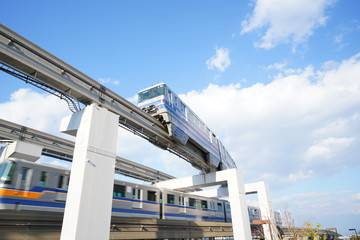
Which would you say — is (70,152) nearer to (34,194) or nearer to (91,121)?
(34,194)

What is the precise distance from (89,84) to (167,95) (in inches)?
233

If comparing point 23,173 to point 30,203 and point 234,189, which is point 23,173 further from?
point 234,189

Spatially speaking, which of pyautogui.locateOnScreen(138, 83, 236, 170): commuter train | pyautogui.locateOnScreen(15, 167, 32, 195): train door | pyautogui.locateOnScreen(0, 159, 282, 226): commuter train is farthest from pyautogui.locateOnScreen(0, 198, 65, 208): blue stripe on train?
pyautogui.locateOnScreen(138, 83, 236, 170): commuter train

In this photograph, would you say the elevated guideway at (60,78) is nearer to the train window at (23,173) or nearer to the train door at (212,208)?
the train window at (23,173)

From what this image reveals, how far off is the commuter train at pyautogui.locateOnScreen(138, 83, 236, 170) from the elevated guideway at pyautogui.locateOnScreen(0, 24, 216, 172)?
1142 mm

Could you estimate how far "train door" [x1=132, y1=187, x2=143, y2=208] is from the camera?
47.0 feet

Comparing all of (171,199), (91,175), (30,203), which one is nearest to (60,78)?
(91,175)

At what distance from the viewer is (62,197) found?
11227 mm

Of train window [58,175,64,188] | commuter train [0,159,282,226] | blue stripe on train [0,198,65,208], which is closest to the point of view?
blue stripe on train [0,198,65,208]

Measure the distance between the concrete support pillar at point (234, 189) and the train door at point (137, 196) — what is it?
5.58 meters

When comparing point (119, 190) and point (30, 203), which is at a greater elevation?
point (119, 190)

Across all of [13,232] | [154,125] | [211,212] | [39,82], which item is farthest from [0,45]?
[211,212]

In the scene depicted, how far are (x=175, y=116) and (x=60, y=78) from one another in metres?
7.57

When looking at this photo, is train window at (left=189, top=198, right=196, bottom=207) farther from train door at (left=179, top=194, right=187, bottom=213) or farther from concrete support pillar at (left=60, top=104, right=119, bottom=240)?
concrete support pillar at (left=60, top=104, right=119, bottom=240)
